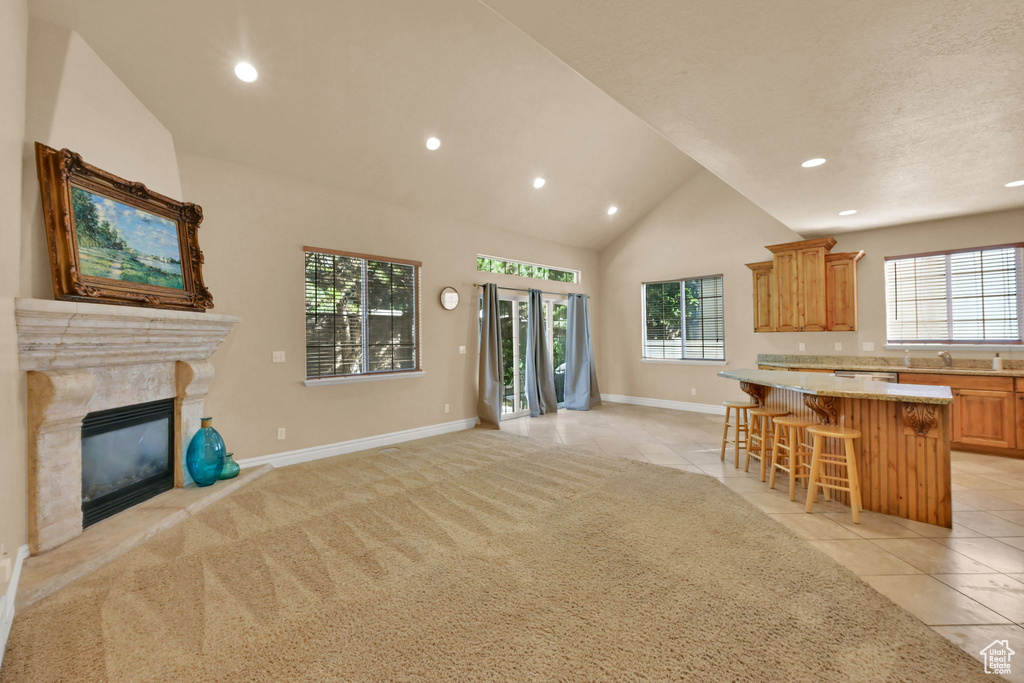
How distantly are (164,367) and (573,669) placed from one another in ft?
11.8

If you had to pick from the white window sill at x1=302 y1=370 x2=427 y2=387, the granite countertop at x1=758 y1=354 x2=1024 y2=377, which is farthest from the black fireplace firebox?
the granite countertop at x1=758 y1=354 x2=1024 y2=377

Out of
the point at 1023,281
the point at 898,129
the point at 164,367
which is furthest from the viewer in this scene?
the point at 1023,281

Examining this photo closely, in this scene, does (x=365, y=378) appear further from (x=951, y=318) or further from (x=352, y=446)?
(x=951, y=318)

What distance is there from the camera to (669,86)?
95.7 inches

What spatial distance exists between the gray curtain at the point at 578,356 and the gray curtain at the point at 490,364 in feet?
6.25

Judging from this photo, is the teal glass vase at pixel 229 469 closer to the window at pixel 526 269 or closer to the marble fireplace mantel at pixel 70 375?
the marble fireplace mantel at pixel 70 375

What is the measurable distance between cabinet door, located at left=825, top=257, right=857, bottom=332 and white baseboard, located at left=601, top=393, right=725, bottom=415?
194 cm

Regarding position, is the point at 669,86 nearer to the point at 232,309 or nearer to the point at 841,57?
the point at 841,57

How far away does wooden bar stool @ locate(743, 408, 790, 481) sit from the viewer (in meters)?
3.78

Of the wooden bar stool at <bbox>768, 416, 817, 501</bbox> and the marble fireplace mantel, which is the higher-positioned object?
the marble fireplace mantel

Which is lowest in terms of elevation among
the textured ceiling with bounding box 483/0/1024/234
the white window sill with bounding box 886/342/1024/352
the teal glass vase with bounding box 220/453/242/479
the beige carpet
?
the beige carpet

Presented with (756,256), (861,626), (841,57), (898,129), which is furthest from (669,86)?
(756,256)

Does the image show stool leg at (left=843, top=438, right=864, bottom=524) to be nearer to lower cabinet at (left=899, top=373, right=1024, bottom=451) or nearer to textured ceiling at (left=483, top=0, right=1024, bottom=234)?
textured ceiling at (left=483, top=0, right=1024, bottom=234)

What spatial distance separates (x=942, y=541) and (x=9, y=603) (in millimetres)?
4931
